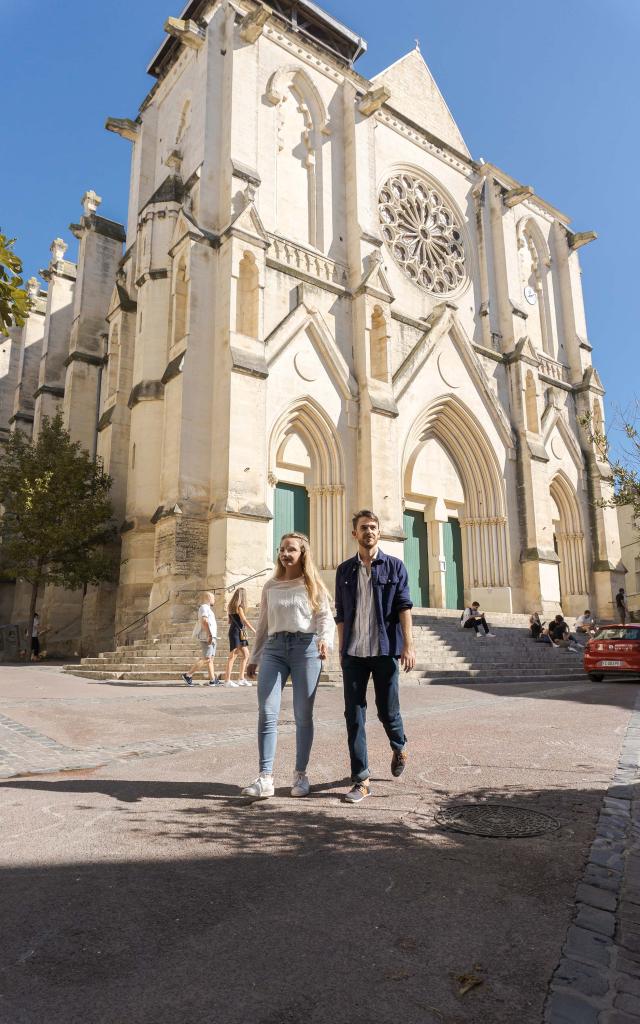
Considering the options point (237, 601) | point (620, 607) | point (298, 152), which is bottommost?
point (237, 601)

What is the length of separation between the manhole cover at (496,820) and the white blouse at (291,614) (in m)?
1.19

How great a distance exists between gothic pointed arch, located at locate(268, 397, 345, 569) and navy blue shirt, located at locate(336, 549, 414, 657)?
Answer: 1539 cm

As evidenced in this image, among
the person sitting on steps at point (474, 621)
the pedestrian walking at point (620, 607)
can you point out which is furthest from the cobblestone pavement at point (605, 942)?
the pedestrian walking at point (620, 607)

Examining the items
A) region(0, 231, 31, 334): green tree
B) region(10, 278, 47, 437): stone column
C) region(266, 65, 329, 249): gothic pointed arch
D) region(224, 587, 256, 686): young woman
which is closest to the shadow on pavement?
region(0, 231, 31, 334): green tree

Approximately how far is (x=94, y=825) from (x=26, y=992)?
1.53 meters

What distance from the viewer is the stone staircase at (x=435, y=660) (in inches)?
512

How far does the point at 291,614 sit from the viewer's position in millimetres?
4168

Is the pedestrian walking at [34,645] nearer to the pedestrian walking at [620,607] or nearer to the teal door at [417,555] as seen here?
the teal door at [417,555]

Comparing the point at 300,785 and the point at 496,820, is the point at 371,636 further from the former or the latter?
the point at 496,820

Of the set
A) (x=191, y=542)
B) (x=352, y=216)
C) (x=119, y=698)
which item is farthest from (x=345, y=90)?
(x=119, y=698)

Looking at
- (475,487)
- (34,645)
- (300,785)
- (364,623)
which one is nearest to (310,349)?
(475,487)

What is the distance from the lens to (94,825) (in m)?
3.37

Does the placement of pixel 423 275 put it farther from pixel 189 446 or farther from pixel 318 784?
pixel 318 784

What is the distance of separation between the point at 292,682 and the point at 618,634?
492 inches
